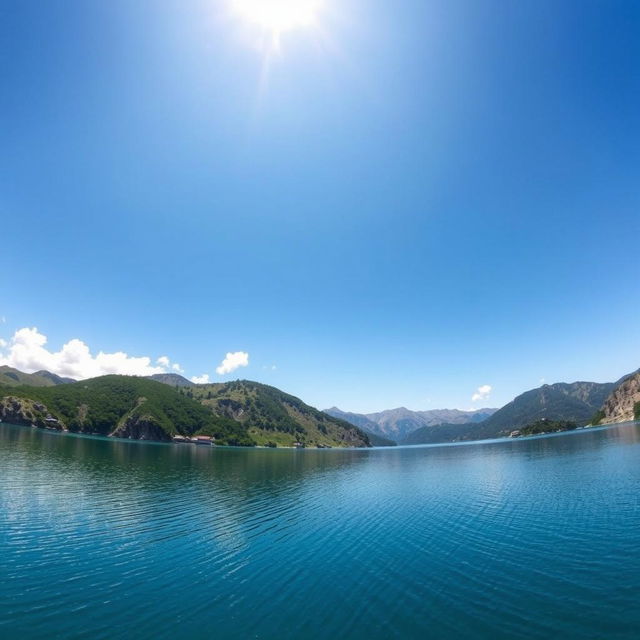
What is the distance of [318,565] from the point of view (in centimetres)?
3175

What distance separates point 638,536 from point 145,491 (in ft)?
250

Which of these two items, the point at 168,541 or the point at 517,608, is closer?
the point at 517,608

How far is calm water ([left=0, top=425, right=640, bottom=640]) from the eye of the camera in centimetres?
2086

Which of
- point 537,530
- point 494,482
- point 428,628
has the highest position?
point 428,628

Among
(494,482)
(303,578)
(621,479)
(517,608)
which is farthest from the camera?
(494,482)

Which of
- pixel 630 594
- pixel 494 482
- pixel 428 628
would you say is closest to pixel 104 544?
pixel 428 628

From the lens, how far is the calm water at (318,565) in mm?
20859

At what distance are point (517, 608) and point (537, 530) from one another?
21.3 meters

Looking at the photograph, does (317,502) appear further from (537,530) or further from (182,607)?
(182,607)

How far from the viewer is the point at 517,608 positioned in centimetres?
2250

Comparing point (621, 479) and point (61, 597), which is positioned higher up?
point (61, 597)

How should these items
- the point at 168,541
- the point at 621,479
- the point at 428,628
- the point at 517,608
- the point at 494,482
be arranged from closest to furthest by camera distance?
the point at 428,628
the point at 517,608
the point at 168,541
the point at 621,479
the point at 494,482

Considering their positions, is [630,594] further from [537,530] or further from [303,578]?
[303,578]

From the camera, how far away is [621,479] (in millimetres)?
60844
